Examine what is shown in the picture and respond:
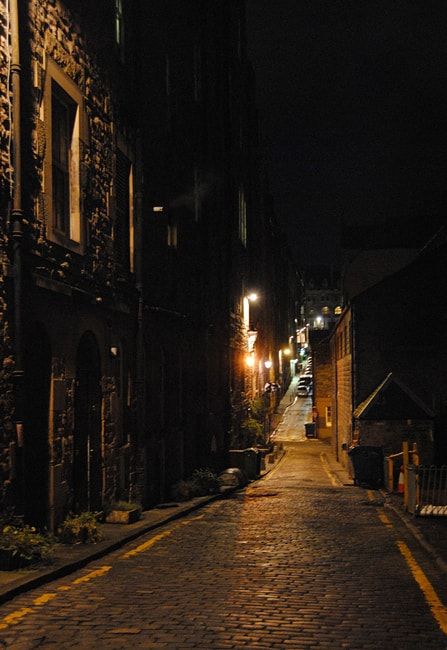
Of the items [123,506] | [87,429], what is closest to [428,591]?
[123,506]

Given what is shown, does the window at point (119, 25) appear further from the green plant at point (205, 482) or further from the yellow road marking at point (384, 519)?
the yellow road marking at point (384, 519)

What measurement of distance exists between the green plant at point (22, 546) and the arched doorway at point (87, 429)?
309cm

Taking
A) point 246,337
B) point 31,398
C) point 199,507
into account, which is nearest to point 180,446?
point 199,507

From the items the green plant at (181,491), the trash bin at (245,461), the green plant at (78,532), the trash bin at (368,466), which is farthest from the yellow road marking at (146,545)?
the trash bin at (245,461)

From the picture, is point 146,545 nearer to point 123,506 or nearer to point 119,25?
point 123,506

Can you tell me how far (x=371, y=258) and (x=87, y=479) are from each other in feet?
126

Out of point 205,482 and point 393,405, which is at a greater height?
point 393,405

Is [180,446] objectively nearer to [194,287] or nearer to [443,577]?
[194,287]

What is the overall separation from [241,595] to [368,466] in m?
17.4

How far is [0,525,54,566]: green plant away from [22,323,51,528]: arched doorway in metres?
1.21

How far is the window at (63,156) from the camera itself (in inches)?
446

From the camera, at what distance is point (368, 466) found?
2488 cm

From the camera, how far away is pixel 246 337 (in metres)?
37.0

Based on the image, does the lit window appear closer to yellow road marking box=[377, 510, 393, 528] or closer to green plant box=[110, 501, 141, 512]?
green plant box=[110, 501, 141, 512]
